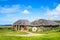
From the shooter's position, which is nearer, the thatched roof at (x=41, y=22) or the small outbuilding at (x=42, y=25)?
the small outbuilding at (x=42, y=25)

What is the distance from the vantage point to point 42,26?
Answer: 41.6 metres

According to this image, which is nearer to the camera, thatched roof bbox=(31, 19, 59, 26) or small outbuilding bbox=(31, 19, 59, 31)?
small outbuilding bbox=(31, 19, 59, 31)

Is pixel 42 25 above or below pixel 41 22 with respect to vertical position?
below

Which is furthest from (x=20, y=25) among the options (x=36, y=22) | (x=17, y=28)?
(x=36, y=22)

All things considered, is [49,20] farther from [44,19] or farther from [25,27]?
[25,27]


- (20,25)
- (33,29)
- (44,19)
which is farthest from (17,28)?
(44,19)

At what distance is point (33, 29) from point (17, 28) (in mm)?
3755

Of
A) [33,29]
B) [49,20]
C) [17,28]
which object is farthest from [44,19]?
[17,28]

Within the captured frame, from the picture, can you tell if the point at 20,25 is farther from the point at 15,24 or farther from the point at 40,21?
the point at 40,21

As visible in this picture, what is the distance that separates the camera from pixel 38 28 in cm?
4128

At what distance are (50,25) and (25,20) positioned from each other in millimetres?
5840

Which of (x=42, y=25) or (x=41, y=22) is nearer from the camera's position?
(x=42, y=25)

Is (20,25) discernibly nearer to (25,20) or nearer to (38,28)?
(25,20)

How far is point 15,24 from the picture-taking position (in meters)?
42.3
